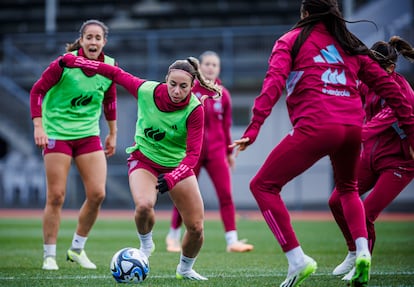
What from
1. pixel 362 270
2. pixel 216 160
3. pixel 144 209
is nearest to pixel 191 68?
pixel 144 209

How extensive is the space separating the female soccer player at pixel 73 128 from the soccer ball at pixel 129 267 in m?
1.52

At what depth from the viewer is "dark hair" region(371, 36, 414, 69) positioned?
21.3 feet

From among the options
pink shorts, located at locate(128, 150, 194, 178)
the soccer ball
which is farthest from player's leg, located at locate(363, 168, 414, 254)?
the soccer ball

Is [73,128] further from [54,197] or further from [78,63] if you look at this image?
[78,63]

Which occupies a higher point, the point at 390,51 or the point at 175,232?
the point at 390,51

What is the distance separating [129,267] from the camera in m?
6.22

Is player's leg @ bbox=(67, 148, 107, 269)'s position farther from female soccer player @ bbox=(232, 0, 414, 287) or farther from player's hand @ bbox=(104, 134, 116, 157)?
female soccer player @ bbox=(232, 0, 414, 287)

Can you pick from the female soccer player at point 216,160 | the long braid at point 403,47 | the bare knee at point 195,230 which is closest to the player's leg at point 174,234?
the female soccer player at point 216,160

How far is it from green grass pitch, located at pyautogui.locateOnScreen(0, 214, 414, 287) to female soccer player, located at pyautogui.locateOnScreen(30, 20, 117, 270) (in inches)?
19.0

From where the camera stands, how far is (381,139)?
23.1 feet

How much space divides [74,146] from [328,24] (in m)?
3.32

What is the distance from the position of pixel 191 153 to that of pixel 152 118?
0.56 metres

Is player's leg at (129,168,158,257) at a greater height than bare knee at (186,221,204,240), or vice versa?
player's leg at (129,168,158,257)

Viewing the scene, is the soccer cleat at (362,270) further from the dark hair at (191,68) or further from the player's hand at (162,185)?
the dark hair at (191,68)
